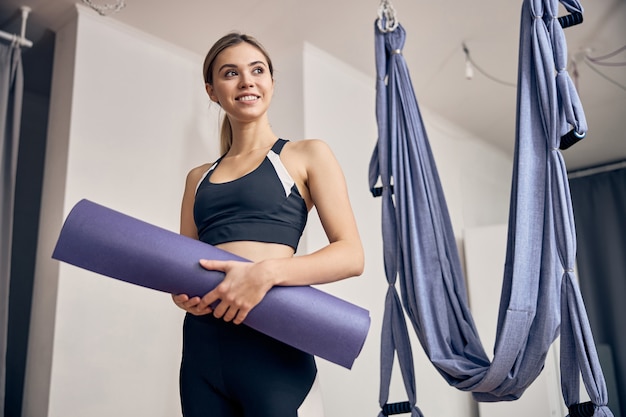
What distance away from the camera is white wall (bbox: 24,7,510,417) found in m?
2.16

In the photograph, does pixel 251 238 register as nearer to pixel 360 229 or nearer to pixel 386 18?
pixel 386 18

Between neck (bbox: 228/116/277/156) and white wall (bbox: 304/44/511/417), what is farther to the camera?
white wall (bbox: 304/44/511/417)

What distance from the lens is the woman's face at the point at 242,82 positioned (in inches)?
43.7

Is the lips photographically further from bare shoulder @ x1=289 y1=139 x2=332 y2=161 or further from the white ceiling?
the white ceiling

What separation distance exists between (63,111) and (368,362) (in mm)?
1715

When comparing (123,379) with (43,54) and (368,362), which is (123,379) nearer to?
(368,362)

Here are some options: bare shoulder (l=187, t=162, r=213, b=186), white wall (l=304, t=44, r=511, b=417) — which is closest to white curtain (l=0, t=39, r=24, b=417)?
white wall (l=304, t=44, r=511, b=417)

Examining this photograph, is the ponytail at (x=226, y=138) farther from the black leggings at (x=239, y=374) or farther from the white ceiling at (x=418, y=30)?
the white ceiling at (x=418, y=30)

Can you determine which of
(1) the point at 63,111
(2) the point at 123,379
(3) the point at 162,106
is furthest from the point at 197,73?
(2) the point at 123,379

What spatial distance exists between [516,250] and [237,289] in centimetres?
75

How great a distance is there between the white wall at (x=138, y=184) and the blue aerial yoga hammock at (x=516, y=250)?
1.00m

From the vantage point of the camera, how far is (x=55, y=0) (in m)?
2.35

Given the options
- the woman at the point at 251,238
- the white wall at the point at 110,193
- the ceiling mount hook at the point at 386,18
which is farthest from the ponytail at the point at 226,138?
the white wall at the point at 110,193

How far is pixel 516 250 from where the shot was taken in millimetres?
1354
